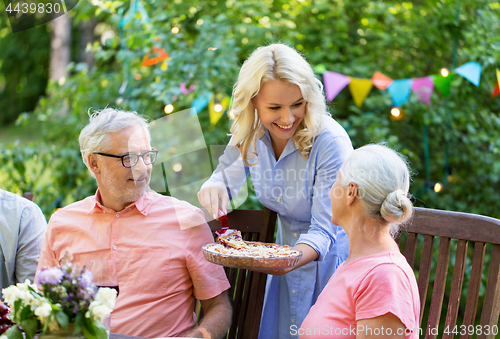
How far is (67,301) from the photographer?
1.00 meters

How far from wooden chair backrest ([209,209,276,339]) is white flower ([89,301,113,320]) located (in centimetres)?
82

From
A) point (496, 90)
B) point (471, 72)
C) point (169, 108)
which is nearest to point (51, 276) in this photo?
point (169, 108)

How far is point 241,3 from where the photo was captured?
3725 mm

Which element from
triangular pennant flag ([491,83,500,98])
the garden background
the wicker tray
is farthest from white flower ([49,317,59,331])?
triangular pennant flag ([491,83,500,98])

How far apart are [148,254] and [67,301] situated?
75cm

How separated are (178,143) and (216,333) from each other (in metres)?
1.54

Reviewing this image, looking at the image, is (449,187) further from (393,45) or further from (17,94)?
(17,94)

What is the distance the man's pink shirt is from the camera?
1.70 meters

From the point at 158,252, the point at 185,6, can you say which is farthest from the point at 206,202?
the point at 185,6

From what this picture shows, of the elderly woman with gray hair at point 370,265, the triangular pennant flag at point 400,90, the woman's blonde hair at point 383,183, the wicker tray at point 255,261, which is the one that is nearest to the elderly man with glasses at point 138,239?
the wicker tray at point 255,261

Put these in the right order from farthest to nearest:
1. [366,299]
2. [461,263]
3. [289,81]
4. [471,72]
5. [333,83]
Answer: [333,83]
[471,72]
[289,81]
[461,263]
[366,299]

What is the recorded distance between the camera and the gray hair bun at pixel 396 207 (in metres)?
1.35

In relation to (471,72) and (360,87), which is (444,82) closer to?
(471,72)

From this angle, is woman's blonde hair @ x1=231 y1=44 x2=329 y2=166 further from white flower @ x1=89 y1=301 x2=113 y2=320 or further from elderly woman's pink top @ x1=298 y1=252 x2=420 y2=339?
white flower @ x1=89 y1=301 x2=113 y2=320
